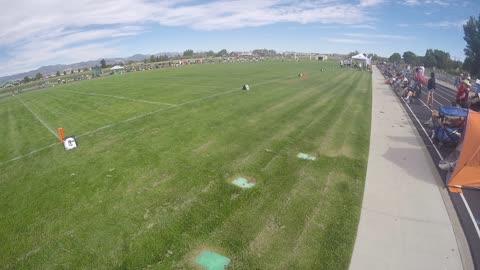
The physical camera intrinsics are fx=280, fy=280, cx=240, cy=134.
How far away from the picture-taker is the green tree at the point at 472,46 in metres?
47.8

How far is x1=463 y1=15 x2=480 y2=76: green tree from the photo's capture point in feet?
157

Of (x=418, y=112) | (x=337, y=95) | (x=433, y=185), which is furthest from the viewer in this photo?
(x=337, y=95)

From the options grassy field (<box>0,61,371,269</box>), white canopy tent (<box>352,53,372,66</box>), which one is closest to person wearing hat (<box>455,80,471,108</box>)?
grassy field (<box>0,61,371,269</box>)

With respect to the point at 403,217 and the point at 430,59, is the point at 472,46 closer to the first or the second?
the point at 430,59

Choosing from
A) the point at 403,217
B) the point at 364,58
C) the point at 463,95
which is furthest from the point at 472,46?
the point at 403,217

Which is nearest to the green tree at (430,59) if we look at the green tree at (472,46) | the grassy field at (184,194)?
the green tree at (472,46)

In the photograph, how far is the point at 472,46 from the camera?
49562 mm

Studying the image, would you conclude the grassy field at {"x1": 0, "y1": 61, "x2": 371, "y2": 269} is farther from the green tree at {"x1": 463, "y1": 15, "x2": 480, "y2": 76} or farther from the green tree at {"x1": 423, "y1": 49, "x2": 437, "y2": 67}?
the green tree at {"x1": 423, "y1": 49, "x2": 437, "y2": 67}

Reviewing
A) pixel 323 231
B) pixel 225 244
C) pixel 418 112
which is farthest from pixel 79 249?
pixel 418 112

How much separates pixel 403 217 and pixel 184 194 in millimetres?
5165

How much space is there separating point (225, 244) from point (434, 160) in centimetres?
768

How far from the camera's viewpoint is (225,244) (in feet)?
17.7

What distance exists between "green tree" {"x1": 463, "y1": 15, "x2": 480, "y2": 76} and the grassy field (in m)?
48.6

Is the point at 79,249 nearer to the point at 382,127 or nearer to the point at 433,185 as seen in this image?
the point at 433,185
